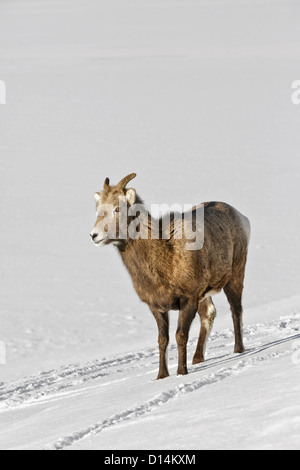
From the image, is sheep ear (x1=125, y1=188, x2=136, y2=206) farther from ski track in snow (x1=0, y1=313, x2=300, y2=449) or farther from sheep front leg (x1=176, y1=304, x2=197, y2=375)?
ski track in snow (x1=0, y1=313, x2=300, y2=449)

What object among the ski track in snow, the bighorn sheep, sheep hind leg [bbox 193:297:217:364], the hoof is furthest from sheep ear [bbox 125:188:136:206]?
the hoof

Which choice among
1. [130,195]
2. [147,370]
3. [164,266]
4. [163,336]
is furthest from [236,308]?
[130,195]

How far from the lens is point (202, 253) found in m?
8.83

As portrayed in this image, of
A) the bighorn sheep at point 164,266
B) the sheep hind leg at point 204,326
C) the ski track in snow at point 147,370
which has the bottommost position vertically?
the ski track in snow at point 147,370

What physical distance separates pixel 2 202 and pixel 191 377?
1767cm

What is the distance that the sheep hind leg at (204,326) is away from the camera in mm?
9641

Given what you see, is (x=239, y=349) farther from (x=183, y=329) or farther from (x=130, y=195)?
(x=130, y=195)

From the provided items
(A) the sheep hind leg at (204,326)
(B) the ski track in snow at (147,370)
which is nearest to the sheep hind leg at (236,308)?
(B) the ski track in snow at (147,370)

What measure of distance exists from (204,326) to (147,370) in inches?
37.3

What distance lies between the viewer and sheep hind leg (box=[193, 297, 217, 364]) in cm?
964

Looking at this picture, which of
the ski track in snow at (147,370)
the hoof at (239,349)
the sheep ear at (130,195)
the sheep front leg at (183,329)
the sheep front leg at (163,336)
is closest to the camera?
the ski track in snow at (147,370)

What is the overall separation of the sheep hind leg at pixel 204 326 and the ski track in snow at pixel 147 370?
159 mm

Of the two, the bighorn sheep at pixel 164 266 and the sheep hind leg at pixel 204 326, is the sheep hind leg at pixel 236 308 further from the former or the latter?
the bighorn sheep at pixel 164 266
